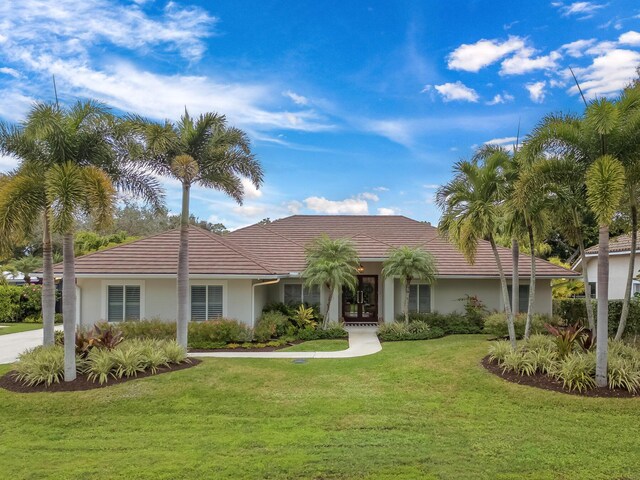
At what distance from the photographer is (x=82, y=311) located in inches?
617

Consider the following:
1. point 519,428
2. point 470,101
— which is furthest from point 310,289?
point 519,428

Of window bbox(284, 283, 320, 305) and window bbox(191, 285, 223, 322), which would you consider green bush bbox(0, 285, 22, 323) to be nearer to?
window bbox(191, 285, 223, 322)

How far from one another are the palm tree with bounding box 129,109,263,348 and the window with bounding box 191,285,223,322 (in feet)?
11.5

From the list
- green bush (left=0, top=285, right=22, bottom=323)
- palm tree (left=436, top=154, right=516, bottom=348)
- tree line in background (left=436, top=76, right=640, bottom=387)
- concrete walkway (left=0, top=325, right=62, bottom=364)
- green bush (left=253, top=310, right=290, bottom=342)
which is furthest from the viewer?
green bush (left=0, top=285, right=22, bottom=323)

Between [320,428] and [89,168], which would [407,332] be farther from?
[89,168]

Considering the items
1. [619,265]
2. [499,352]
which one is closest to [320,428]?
[499,352]

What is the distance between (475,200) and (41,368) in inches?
456

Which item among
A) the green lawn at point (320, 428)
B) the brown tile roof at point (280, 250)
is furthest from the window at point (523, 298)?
the green lawn at point (320, 428)

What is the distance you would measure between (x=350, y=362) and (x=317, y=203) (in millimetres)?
19768

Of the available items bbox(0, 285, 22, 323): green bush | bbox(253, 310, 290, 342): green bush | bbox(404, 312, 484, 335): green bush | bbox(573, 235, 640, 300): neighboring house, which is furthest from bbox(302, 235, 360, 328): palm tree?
bbox(0, 285, 22, 323): green bush

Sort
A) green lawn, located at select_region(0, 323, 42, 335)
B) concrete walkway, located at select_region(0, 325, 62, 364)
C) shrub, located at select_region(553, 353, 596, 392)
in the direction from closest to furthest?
1. shrub, located at select_region(553, 353, 596, 392)
2. concrete walkway, located at select_region(0, 325, 62, 364)
3. green lawn, located at select_region(0, 323, 42, 335)

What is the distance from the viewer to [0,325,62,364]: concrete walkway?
45.0ft

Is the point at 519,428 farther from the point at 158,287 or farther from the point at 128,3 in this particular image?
the point at 128,3

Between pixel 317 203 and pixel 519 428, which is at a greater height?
pixel 317 203
